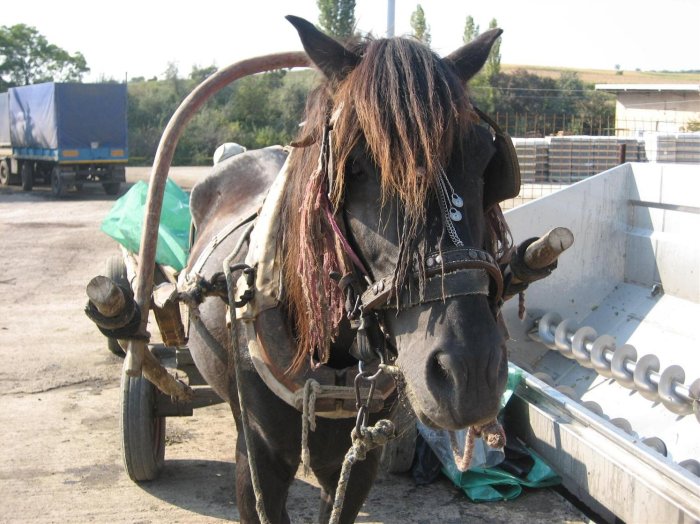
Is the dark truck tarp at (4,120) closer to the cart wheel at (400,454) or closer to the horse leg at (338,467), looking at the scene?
the cart wheel at (400,454)

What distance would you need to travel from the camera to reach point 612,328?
523 cm

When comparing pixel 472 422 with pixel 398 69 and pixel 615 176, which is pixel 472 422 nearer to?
pixel 398 69

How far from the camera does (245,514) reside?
2.77 m

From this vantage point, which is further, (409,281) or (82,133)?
(82,133)

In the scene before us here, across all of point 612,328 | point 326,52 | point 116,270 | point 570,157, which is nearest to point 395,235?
point 326,52

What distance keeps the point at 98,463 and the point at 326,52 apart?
3523 mm

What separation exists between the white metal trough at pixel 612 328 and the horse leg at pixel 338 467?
1.27m

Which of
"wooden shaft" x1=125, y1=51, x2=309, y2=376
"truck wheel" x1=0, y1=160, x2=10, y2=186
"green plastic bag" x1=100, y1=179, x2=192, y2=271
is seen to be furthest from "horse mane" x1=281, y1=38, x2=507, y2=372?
"truck wheel" x1=0, y1=160, x2=10, y2=186

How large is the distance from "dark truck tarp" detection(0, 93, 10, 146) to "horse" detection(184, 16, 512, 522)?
87.3 ft

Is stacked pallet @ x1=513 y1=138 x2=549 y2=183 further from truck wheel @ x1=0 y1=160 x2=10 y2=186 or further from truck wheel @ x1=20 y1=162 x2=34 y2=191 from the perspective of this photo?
truck wheel @ x1=0 y1=160 x2=10 y2=186

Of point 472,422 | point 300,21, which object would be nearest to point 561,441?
point 472,422

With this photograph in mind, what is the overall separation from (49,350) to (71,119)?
53.7 ft

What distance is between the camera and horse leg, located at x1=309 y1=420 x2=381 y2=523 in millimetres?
2514

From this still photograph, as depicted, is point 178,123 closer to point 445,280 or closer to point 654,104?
point 445,280
